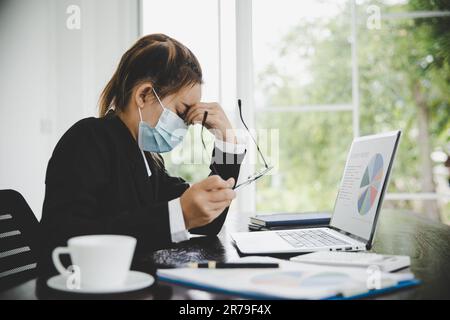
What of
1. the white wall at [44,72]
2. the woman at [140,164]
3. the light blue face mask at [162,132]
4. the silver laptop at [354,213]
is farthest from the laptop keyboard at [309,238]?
the white wall at [44,72]

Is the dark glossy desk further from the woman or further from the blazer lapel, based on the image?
the blazer lapel

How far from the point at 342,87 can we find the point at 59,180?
345 cm

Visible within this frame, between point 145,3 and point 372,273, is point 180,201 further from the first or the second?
point 145,3

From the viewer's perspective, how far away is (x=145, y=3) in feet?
10.2

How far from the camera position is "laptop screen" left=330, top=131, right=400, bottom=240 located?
1.04m

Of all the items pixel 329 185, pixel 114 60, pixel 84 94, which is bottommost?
pixel 329 185

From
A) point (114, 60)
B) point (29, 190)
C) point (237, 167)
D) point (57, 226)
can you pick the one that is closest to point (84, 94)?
point (114, 60)

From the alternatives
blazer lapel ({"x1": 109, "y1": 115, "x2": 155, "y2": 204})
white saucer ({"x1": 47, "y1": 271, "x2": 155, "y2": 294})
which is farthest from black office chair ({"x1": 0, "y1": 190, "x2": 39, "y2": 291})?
white saucer ({"x1": 47, "y1": 271, "x2": 155, "y2": 294})

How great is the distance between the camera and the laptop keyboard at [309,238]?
102 cm

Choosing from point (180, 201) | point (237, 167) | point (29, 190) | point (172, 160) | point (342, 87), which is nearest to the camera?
point (180, 201)

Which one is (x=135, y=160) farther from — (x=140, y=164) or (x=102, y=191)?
(x=102, y=191)

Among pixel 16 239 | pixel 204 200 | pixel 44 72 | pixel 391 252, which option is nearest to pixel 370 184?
pixel 391 252

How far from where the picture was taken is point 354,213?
1.15 m

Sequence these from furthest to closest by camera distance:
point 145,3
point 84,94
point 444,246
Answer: point 145,3, point 84,94, point 444,246
